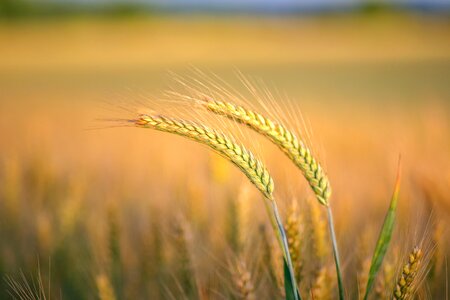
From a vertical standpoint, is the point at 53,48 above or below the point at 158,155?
above

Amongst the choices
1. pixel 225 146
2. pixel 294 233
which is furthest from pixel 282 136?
pixel 294 233

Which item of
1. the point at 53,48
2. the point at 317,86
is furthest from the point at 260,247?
the point at 53,48

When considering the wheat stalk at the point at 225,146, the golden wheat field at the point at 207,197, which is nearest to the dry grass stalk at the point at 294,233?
the golden wheat field at the point at 207,197

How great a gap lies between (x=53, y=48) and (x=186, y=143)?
22.1m

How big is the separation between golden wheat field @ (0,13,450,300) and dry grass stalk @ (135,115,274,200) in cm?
2

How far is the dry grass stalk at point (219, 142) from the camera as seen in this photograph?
1.10m

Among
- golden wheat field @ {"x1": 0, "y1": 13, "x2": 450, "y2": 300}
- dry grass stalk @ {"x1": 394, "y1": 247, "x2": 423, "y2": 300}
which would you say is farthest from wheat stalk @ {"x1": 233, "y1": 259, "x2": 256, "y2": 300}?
dry grass stalk @ {"x1": 394, "y1": 247, "x2": 423, "y2": 300}

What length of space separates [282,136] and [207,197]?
2163mm

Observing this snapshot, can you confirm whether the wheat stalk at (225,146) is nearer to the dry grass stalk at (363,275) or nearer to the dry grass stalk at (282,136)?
the dry grass stalk at (282,136)

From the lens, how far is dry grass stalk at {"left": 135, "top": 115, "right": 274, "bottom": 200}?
3.62 ft

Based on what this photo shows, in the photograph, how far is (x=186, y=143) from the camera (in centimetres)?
636

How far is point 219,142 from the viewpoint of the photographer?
3.70 ft

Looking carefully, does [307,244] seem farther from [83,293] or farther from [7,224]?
[7,224]

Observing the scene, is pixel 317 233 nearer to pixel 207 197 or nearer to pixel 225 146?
pixel 225 146
